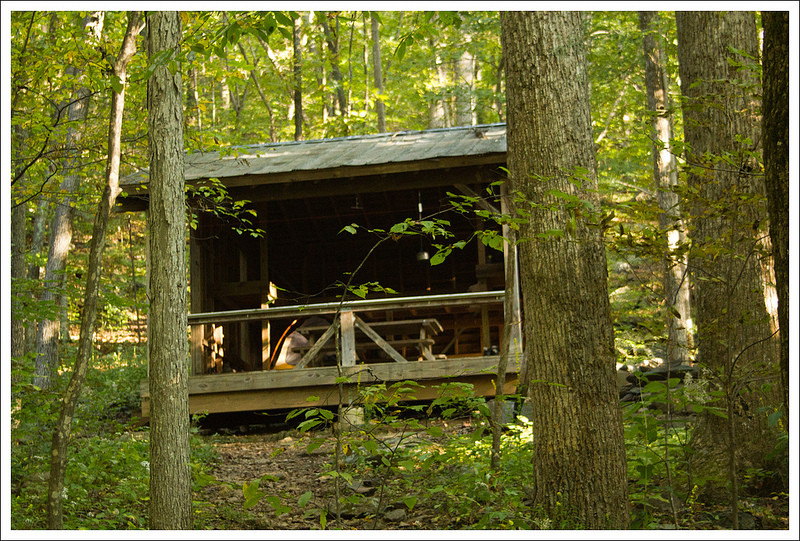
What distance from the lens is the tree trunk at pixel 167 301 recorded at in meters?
5.24

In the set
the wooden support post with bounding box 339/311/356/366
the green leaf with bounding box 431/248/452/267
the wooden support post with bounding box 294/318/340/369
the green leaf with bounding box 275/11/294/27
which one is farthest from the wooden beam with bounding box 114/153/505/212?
the green leaf with bounding box 275/11/294/27

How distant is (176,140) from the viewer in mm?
5723

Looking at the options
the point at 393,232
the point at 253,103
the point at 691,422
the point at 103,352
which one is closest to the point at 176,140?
the point at 393,232

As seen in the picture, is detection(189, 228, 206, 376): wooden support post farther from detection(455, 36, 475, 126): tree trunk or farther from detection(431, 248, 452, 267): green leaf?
detection(455, 36, 475, 126): tree trunk

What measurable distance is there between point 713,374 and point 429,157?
6014mm

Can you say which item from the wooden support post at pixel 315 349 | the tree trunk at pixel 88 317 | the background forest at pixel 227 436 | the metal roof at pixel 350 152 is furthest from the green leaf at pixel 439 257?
the wooden support post at pixel 315 349

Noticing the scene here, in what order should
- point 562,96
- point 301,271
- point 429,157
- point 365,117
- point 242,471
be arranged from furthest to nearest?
point 365,117, point 301,271, point 429,157, point 242,471, point 562,96

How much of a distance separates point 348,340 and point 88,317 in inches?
200

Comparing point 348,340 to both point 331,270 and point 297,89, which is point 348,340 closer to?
point 331,270

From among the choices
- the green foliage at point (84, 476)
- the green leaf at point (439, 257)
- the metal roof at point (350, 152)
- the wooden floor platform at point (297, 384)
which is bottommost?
the green foliage at point (84, 476)

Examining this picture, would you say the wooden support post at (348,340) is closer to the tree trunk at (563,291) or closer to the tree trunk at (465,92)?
the tree trunk at (563,291)

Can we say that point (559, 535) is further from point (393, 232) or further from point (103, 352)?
point (103, 352)

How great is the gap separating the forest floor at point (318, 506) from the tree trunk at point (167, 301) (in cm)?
43

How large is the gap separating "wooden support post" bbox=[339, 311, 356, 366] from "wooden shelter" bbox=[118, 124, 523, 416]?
16mm
